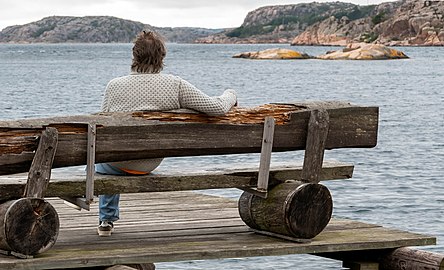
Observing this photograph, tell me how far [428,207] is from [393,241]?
11315 millimetres

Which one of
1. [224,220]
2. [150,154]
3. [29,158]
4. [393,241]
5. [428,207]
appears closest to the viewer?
[29,158]

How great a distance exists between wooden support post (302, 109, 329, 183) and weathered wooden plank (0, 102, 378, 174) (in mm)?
69

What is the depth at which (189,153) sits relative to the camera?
8.58 m

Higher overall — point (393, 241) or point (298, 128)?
point (298, 128)

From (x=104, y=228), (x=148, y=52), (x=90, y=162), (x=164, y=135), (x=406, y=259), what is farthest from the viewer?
(x=406, y=259)

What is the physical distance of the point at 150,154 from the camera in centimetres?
843

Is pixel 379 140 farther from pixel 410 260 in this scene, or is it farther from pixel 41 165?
pixel 41 165

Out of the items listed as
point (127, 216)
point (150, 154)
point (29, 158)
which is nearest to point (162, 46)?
point (150, 154)

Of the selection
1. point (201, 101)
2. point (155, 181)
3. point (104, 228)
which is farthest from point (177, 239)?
point (201, 101)

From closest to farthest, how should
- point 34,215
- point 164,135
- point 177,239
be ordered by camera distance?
point 34,215, point 164,135, point 177,239

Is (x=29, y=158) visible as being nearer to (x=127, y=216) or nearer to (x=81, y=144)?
(x=81, y=144)

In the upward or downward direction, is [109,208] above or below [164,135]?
below

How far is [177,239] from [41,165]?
63.0 inches

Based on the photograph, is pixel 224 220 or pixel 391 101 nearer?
pixel 224 220
